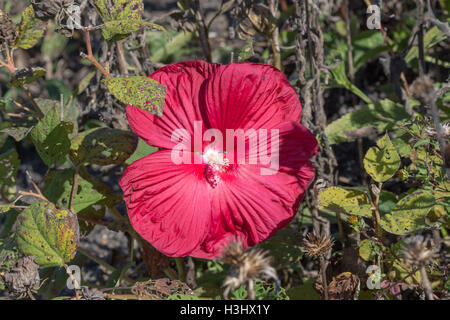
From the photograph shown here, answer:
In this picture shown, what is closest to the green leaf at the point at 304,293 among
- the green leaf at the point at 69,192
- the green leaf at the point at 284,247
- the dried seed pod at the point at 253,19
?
the green leaf at the point at 284,247

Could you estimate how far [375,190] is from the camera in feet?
4.17

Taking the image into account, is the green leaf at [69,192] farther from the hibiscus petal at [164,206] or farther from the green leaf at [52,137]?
the hibiscus petal at [164,206]

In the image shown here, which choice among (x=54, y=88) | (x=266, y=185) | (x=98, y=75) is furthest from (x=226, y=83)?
(x=54, y=88)

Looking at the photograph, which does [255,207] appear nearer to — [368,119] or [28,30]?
[368,119]

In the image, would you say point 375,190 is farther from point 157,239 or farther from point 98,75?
point 98,75

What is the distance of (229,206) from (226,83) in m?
0.32

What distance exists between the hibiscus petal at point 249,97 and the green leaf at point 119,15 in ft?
0.78

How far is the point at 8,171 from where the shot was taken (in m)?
1.64

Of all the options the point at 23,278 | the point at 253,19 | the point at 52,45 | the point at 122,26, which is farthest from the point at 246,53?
the point at 52,45

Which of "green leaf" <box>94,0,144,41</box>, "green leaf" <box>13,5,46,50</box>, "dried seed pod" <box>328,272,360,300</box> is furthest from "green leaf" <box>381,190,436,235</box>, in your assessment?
"green leaf" <box>13,5,46,50</box>

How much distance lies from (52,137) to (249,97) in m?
0.55

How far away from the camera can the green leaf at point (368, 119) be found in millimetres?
1693

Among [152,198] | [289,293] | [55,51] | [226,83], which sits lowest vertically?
[289,293]
